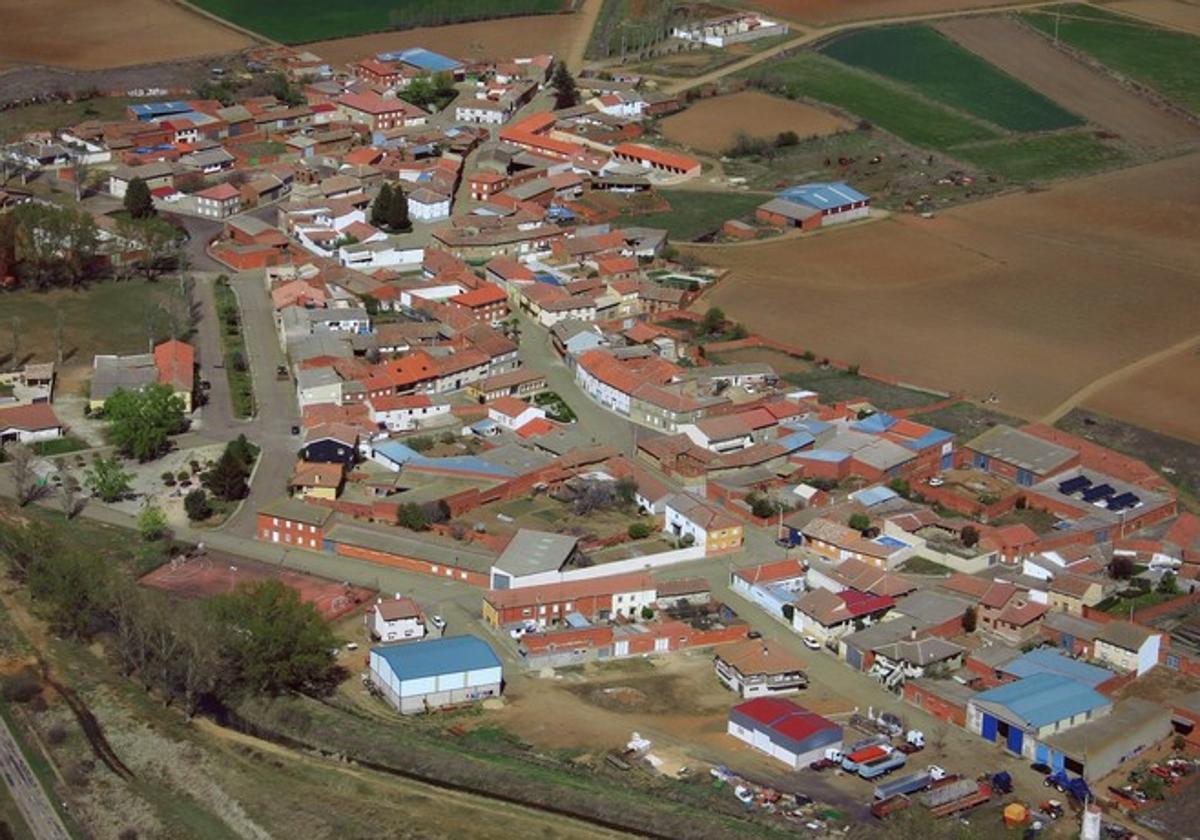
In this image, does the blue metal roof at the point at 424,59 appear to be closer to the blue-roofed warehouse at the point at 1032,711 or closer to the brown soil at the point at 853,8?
the brown soil at the point at 853,8

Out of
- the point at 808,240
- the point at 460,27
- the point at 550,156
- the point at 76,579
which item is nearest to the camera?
the point at 76,579

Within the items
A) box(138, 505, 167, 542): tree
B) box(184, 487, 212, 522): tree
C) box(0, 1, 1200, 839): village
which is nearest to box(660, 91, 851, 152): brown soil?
box(0, 1, 1200, 839): village

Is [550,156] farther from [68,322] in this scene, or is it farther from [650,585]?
[650,585]

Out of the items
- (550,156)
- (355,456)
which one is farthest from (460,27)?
(355,456)

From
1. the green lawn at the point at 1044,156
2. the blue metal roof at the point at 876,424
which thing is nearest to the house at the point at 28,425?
the blue metal roof at the point at 876,424

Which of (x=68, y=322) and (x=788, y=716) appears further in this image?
(x=68, y=322)

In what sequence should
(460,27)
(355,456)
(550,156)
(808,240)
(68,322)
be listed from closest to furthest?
(355,456) → (68,322) → (808,240) → (550,156) → (460,27)
